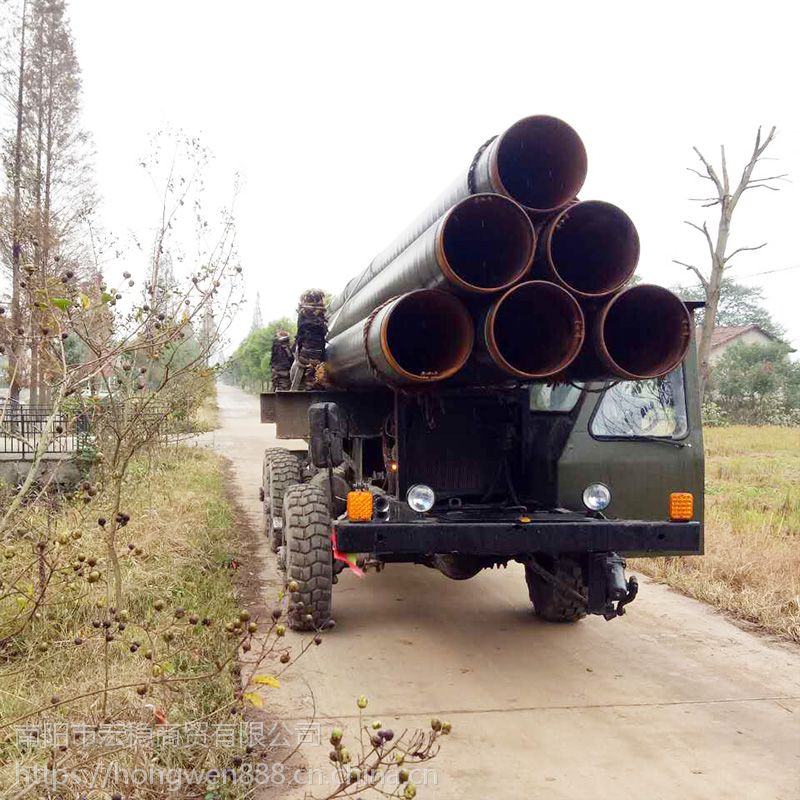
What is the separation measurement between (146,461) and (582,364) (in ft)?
26.8

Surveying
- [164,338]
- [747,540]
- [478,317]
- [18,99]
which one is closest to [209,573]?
[164,338]

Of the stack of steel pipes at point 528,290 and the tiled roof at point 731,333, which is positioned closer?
the stack of steel pipes at point 528,290

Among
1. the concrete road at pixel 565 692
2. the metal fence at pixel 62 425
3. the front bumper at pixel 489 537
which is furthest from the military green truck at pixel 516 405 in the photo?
the metal fence at pixel 62 425

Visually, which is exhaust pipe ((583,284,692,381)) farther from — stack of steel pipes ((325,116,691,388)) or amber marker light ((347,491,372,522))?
amber marker light ((347,491,372,522))

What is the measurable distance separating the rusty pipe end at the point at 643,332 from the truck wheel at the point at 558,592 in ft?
4.87

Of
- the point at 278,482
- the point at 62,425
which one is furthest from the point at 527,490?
the point at 62,425

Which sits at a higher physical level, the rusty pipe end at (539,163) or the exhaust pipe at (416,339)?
the rusty pipe end at (539,163)

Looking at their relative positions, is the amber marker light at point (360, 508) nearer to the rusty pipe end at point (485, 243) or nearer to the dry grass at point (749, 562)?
the rusty pipe end at point (485, 243)

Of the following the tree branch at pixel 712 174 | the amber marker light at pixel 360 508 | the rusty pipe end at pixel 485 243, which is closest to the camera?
the rusty pipe end at pixel 485 243

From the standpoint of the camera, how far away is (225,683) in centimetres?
419

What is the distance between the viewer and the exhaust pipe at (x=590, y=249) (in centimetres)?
417

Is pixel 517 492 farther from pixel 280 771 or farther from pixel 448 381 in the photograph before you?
pixel 280 771

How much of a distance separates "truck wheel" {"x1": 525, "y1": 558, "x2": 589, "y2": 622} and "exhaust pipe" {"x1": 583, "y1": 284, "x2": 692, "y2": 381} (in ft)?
4.86

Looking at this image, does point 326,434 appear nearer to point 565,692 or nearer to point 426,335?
point 426,335
